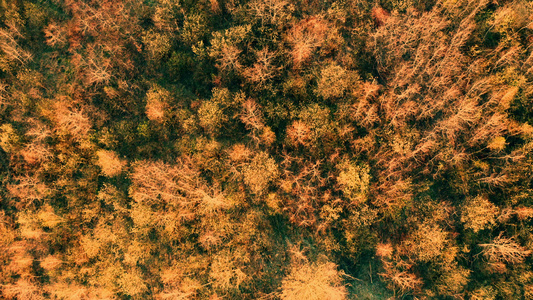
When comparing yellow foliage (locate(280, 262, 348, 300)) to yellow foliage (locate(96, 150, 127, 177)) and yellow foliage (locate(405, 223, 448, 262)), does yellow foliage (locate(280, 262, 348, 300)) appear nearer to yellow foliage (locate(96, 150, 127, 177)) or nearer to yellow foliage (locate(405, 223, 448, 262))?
yellow foliage (locate(405, 223, 448, 262))

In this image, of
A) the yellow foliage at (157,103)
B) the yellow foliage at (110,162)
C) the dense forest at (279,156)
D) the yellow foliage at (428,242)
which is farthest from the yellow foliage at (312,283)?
the yellow foliage at (157,103)

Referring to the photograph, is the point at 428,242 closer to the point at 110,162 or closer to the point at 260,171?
the point at 260,171

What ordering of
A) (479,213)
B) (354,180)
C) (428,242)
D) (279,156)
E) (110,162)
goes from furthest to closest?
(279,156)
(110,162)
(354,180)
(428,242)
(479,213)

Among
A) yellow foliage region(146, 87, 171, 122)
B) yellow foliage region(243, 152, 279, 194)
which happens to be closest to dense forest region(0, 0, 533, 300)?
yellow foliage region(243, 152, 279, 194)

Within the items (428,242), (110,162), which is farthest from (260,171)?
(428,242)

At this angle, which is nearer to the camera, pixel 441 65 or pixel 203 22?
pixel 441 65

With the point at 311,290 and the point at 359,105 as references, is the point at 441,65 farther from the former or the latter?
the point at 311,290

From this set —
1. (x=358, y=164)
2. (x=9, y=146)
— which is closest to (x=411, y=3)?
(x=358, y=164)

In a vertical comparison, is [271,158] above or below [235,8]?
below
